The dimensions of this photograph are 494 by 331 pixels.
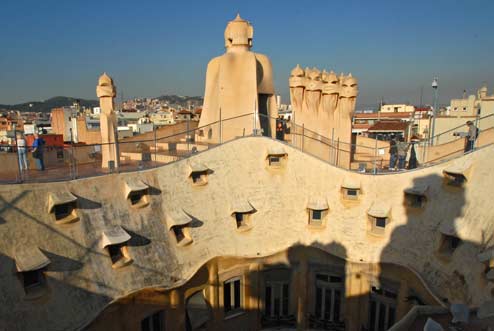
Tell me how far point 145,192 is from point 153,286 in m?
3.92

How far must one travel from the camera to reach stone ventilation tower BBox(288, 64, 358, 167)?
22906 millimetres

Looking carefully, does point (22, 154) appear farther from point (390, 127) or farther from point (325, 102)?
point (390, 127)

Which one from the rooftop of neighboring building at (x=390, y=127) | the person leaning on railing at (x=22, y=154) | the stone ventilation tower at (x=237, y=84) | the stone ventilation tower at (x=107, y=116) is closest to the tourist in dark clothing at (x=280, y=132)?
the stone ventilation tower at (x=237, y=84)

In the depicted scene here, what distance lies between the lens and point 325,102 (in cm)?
2331

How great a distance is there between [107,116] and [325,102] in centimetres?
1362

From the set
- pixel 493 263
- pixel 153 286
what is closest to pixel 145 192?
pixel 153 286

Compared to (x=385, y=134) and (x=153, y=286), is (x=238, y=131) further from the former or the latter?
(x=385, y=134)

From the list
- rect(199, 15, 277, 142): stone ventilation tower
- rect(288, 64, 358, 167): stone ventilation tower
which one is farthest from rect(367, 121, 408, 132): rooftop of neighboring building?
rect(199, 15, 277, 142): stone ventilation tower

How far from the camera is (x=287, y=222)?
62.1 ft

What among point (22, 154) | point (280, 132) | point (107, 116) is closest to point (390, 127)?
point (280, 132)

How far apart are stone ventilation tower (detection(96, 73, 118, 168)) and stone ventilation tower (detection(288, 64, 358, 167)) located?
40.0ft

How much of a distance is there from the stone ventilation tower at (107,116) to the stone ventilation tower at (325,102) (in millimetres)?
12182

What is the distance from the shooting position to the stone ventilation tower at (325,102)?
2291 cm

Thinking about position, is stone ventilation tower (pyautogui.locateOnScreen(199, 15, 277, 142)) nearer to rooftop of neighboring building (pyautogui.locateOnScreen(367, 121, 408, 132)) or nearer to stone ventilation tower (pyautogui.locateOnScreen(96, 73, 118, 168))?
stone ventilation tower (pyautogui.locateOnScreen(96, 73, 118, 168))
